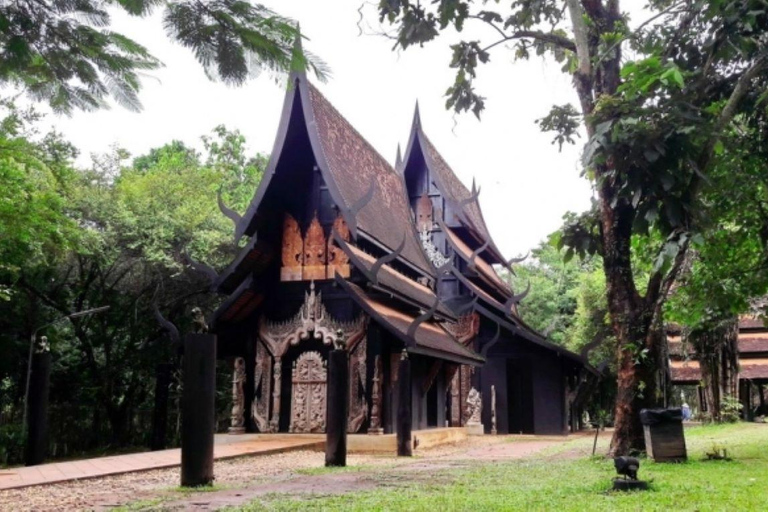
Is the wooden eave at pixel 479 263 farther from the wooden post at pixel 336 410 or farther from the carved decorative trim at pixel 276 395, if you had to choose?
the wooden post at pixel 336 410

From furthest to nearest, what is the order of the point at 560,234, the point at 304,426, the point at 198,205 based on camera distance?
the point at 198,205, the point at 304,426, the point at 560,234

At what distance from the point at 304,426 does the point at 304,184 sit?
4971 millimetres

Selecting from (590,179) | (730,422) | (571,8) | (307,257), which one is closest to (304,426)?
(307,257)

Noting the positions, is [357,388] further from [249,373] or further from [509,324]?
[509,324]

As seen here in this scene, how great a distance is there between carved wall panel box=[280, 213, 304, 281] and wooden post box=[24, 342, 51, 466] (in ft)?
17.4

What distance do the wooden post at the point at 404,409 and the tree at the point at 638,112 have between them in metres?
3.53

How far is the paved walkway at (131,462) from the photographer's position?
800 cm

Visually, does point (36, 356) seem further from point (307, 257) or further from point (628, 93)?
point (628, 93)

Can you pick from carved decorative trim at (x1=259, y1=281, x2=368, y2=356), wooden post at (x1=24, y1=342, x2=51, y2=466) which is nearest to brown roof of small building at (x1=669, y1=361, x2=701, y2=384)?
carved decorative trim at (x1=259, y1=281, x2=368, y2=356)

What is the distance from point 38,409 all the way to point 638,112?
342 inches

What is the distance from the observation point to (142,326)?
19609 mm

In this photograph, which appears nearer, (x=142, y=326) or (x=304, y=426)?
(x=304, y=426)

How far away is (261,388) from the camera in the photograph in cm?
1439

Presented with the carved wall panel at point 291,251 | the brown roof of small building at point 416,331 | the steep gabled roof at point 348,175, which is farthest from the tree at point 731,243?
the carved wall panel at point 291,251
